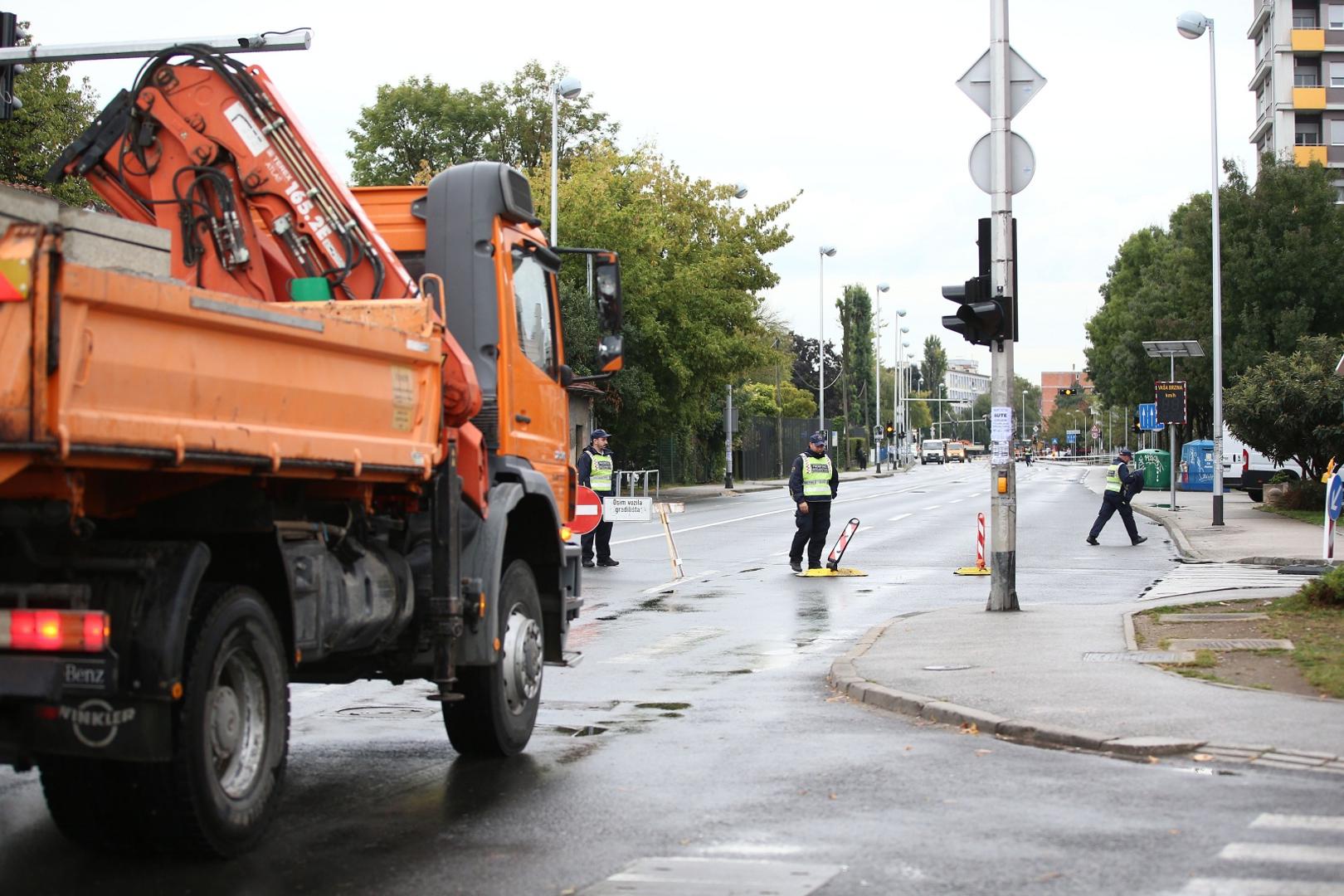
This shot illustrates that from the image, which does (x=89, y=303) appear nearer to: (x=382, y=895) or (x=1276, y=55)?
(x=382, y=895)

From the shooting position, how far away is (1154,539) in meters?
29.5

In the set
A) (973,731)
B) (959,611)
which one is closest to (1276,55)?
(959,611)

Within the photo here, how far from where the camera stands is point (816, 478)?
2131 centimetres

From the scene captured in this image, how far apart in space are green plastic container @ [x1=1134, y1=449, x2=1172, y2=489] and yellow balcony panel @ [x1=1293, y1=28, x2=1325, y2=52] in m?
34.9

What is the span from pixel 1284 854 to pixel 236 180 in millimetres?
5672

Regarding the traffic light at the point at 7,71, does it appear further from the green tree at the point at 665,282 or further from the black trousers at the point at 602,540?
the green tree at the point at 665,282

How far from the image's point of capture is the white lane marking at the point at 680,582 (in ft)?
63.3

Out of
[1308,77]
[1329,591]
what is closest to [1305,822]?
[1329,591]

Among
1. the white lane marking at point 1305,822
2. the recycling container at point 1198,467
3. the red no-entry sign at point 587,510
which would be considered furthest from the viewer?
the recycling container at point 1198,467

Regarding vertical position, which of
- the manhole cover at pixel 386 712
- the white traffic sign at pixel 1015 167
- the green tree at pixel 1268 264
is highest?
the green tree at pixel 1268 264

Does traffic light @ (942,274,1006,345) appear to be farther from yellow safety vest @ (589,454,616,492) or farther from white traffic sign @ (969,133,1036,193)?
yellow safety vest @ (589,454,616,492)

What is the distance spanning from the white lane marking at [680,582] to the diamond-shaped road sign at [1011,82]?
6960 millimetres

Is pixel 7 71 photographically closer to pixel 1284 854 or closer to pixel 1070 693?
pixel 1070 693

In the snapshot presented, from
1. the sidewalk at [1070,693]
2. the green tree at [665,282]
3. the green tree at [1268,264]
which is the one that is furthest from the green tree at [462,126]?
the sidewalk at [1070,693]
